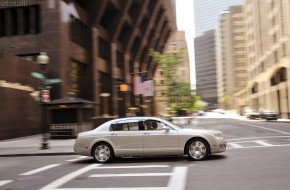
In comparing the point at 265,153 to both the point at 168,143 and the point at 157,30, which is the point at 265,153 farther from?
the point at 157,30

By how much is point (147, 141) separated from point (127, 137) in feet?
2.22

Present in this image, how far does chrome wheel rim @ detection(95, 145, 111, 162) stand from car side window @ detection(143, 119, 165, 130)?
4.88 feet

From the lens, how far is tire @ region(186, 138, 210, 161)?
1243 cm

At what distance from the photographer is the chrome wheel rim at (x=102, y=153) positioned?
13.1 meters

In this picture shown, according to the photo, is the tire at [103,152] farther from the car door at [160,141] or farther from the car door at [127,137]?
the car door at [160,141]

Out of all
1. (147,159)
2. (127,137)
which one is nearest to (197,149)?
(147,159)

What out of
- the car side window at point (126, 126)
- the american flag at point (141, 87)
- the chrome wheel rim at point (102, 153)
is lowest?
the chrome wheel rim at point (102, 153)

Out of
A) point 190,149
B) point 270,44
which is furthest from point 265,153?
point 270,44

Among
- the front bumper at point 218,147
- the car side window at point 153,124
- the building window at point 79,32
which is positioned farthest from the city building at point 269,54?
the car side window at point 153,124

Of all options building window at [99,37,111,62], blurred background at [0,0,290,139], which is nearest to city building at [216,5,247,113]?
blurred background at [0,0,290,139]

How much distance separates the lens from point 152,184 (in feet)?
28.7

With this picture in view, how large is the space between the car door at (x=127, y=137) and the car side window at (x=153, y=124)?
0.26m

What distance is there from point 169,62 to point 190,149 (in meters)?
39.2

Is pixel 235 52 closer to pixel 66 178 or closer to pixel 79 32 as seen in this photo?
pixel 79 32
